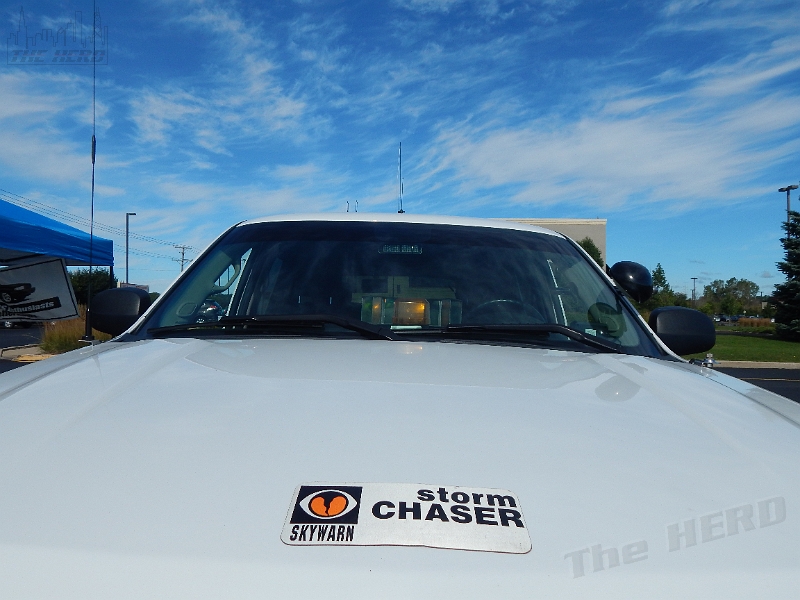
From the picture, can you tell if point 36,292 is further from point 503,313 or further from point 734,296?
point 734,296

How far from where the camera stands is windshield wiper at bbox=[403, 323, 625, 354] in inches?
82.6

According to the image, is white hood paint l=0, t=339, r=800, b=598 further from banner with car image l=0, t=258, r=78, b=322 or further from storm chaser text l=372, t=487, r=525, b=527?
banner with car image l=0, t=258, r=78, b=322

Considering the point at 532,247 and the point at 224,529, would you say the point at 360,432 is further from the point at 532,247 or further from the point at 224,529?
the point at 532,247

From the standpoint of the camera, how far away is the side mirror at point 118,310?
2449 mm

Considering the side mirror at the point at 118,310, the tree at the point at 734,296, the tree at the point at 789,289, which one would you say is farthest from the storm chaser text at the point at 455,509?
the tree at the point at 734,296

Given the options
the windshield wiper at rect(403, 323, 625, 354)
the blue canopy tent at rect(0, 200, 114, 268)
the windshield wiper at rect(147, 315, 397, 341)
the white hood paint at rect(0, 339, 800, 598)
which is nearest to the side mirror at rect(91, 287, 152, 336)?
the windshield wiper at rect(147, 315, 397, 341)

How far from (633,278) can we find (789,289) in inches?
1375

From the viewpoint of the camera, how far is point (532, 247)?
2.72 m

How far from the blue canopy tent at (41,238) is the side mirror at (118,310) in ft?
39.7

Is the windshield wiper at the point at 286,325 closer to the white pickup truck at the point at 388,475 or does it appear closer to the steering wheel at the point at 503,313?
the white pickup truck at the point at 388,475

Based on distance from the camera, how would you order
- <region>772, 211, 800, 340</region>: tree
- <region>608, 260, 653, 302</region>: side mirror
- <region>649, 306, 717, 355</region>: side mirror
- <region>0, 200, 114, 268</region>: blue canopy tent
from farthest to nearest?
<region>772, 211, 800, 340</region>: tree → <region>0, 200, 114, 268</region>: blue canopy tent → <region>608, 260, 653, 302</region>: side mirror → <region>649, 306, 717, 355</region>: side mirror

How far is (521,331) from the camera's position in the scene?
2.13 m

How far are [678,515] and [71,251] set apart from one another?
1690cm

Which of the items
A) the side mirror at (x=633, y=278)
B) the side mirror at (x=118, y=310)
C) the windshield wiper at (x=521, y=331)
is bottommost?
the windshield wiper at (x=521, y=331)
